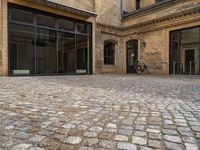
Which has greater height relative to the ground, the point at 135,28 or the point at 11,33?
the point at 135,28

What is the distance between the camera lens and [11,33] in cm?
993

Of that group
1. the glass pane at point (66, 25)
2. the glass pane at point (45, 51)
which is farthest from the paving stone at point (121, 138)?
the glass pane at point (66, 25)

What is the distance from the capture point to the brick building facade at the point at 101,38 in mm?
10164

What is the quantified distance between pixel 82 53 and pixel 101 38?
9.78 feet

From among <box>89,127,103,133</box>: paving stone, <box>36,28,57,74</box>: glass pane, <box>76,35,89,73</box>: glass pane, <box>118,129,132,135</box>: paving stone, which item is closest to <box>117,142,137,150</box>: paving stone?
<box>118,129,132,135</box>: paving stone

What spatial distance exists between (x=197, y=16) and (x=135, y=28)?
17.1ft

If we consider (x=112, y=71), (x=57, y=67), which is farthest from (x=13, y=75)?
(x=112, y=71)

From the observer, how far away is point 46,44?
11422mm

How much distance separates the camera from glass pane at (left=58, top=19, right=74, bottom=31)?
11.9 meters

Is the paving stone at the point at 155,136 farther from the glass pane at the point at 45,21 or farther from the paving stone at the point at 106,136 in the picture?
the glass pane at the point at 45,21

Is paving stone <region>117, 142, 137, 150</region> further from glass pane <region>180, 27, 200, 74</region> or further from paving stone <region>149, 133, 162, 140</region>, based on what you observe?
glass pane <region>180, 27, 200, 74</region>

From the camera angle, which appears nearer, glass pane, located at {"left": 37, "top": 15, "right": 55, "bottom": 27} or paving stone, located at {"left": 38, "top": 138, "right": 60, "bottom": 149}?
paving stone, located at {"left": 38, "top": 138, "right": 60, "bottom": 149}

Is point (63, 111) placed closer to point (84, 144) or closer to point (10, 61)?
point (84, 144)

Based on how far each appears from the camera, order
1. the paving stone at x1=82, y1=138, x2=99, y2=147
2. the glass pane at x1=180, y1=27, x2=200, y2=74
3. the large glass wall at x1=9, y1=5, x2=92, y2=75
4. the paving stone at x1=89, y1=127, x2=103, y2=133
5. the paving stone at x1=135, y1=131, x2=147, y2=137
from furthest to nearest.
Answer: the glass pane at x1=180, y1=27, x2=200, y2=74 < the large glass wall at x1=9, y1=5, x2=92, y2=75 < the paving stone at x1=89, y1=127, x2=103, y2=133 < the paving stone at x1=135, y1=131, x2=147, y2=137 < the paving stone at x1=82, y1=138, x2=99, y2=147
